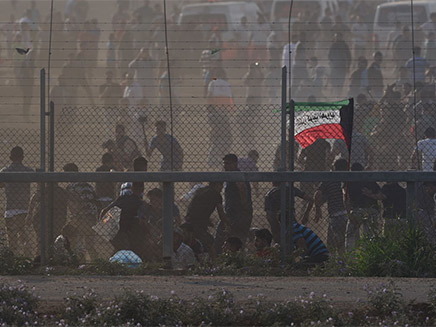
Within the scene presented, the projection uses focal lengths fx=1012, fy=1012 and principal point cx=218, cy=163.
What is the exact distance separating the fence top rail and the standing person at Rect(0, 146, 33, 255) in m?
1.66

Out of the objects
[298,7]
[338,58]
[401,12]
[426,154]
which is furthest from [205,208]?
[298,7]

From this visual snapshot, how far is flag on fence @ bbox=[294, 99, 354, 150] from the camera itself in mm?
9695

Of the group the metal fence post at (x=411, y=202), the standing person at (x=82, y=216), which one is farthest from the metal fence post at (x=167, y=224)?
the metal fence post at (x=411, y=202)

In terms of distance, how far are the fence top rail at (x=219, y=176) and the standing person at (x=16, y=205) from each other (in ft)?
5.44

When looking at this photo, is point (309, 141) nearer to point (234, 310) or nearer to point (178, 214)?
point (178, 214)

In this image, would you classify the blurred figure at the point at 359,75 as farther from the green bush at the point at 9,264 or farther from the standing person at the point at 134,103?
the green bush at the point at 9,264

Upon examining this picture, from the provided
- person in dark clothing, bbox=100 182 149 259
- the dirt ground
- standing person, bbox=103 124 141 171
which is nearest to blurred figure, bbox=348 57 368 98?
standing person, bbox=103 124 141 171

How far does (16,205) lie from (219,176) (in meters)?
3.12

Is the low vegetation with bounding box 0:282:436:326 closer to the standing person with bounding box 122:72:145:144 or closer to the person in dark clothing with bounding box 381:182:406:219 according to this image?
the person in dark clothing with bounding box 381:182:406:219

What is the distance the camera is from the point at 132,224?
9.67 meters

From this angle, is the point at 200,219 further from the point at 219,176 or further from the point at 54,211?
the point at 219,176

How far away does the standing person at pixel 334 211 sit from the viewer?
404 inches

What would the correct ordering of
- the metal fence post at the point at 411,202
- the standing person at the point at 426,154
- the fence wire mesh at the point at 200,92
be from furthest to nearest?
the standing person at the point at 426,154 < the fence wire mesh at the point at 200,92 < the metal fence post at the point at 411,202

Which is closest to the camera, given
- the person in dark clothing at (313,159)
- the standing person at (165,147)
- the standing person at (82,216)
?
the standing person at (82,216)
